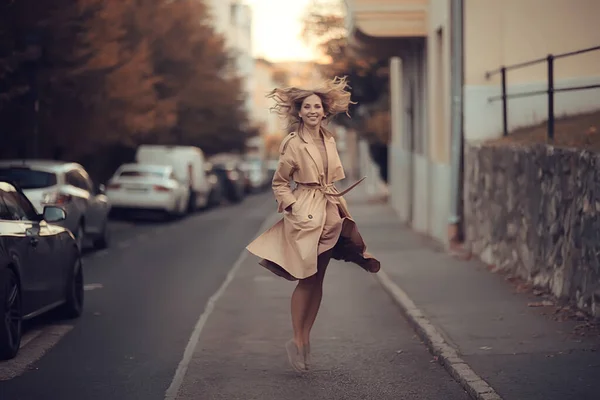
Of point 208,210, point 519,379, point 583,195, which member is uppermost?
point 583,195

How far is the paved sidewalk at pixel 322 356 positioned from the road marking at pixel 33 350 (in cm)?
122

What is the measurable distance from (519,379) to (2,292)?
3.72 meters

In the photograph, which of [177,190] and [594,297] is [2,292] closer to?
[594,297]

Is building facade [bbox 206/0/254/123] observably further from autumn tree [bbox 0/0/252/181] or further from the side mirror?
the side mirror

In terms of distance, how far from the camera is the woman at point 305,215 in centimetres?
808

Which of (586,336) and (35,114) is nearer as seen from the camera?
(586,336)

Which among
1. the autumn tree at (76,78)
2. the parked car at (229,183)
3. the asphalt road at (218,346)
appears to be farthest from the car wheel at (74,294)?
the parked car at (229,183)

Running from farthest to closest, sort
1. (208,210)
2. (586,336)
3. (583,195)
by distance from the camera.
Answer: (208,210) → (583,195) → (586,336)

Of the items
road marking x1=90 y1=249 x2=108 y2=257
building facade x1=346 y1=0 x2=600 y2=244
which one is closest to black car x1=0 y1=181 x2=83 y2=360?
building facade x1=346 y1=0 x2=600 y2=244

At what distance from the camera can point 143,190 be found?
3117 cm

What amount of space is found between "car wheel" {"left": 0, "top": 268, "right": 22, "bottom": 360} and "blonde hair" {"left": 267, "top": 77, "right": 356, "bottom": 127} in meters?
2.37

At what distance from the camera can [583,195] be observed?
10430 millimetres

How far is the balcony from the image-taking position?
22.6m

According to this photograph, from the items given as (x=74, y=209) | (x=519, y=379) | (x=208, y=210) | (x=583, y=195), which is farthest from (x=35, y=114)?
(x=208, y=210)
